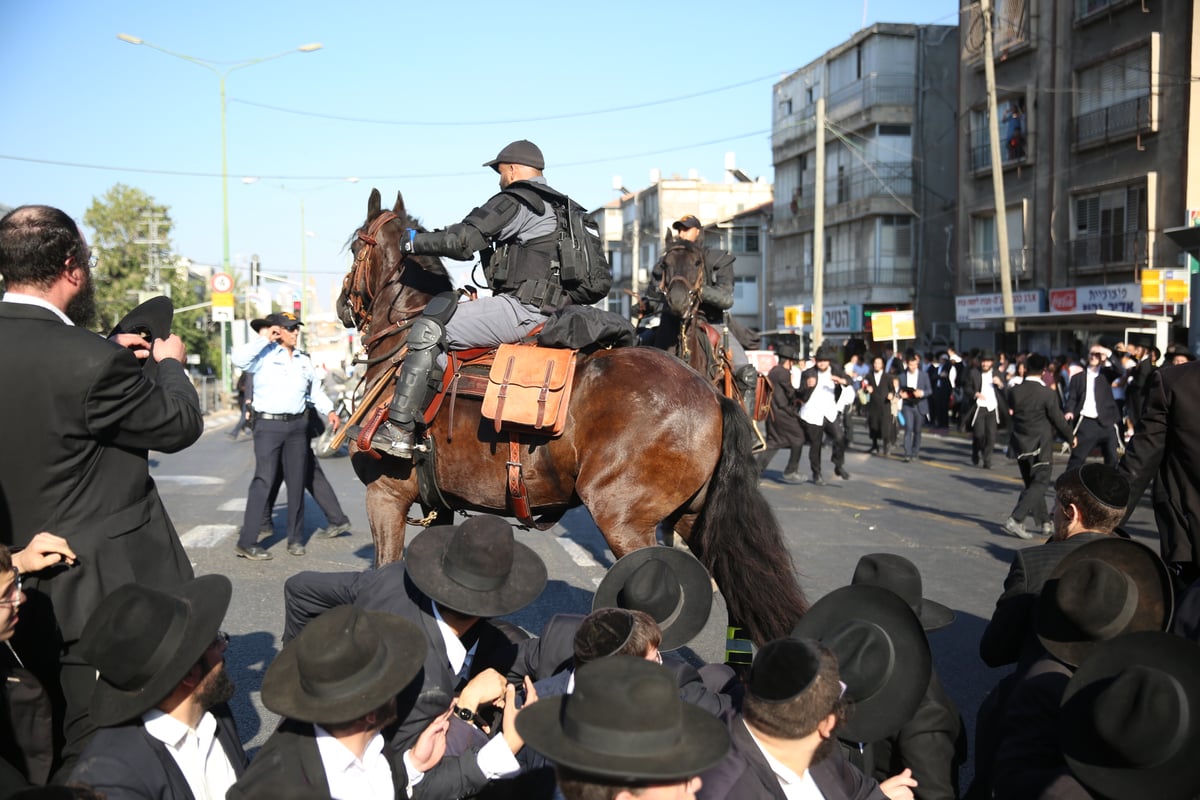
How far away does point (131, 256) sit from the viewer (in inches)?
1777

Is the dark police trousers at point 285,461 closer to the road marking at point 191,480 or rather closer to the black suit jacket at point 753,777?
the road marking at point 191,480

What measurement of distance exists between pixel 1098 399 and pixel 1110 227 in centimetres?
1889

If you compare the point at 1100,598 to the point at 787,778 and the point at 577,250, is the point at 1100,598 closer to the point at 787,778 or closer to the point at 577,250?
the point at 787,778

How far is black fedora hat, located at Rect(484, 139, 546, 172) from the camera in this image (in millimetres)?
6211

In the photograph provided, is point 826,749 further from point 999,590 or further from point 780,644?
point 999,590

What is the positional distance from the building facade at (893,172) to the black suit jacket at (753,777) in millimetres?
41224

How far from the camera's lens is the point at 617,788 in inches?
96.3

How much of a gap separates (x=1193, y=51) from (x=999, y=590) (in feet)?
78.6

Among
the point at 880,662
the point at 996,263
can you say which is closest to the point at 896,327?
the point at 996,263

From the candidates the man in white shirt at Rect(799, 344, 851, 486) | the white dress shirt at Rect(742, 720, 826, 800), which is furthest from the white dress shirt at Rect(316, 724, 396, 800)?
the man in white shirt at Rect(799, 344, 851, 486)

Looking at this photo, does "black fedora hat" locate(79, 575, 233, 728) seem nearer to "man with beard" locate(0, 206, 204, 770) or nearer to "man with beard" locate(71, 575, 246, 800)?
"man with beard" locate(71, 575, 246, 800)

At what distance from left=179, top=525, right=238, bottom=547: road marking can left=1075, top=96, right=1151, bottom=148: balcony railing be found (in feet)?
87.3

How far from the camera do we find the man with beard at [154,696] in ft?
9.41

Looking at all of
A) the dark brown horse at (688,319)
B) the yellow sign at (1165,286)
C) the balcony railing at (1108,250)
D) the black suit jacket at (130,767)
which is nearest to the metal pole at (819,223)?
the balcony railing at (1108,250)
